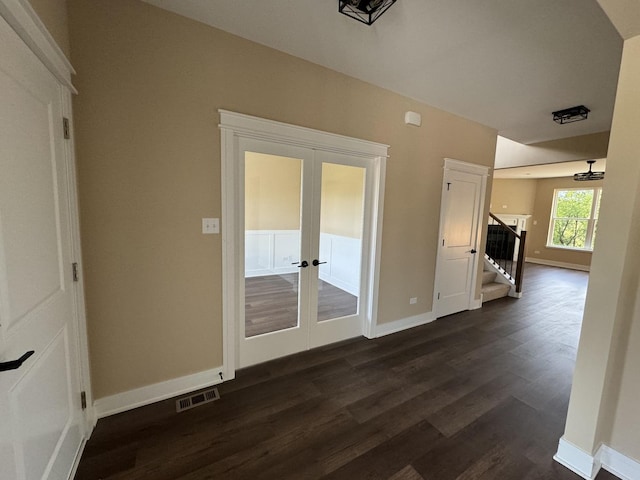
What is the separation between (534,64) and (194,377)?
3.96m

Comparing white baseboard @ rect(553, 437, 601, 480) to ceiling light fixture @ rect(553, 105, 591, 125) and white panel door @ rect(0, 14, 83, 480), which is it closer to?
white panel door @ rect(0, 14, 83, 480)

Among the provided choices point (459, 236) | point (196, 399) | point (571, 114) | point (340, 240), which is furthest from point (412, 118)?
point (196, 399)

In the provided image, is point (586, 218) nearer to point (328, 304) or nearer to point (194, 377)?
point (328, 304)

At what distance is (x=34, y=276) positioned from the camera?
45.7 inches

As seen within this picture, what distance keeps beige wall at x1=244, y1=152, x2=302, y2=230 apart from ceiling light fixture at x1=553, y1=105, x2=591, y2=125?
131 inches

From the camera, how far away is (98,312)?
183 cm

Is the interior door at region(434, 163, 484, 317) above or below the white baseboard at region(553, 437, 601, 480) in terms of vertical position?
above

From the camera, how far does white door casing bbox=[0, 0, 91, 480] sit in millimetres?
972

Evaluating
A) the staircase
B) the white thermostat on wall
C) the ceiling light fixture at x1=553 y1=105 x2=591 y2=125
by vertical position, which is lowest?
the staircase

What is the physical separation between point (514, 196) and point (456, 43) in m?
8.85

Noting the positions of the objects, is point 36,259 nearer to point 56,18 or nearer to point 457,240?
point 56,18

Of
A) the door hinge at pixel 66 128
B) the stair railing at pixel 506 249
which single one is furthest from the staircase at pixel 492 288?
the door hinge at pixel 66 128

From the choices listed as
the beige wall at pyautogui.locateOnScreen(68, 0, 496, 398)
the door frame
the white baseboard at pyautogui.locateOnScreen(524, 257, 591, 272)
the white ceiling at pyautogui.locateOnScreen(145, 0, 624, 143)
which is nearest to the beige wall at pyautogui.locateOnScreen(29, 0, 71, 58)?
the beige wall at pyautogui.locateOnScreen(68, 0, 496, 398)

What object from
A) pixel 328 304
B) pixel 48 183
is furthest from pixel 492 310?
pixel 48 183
